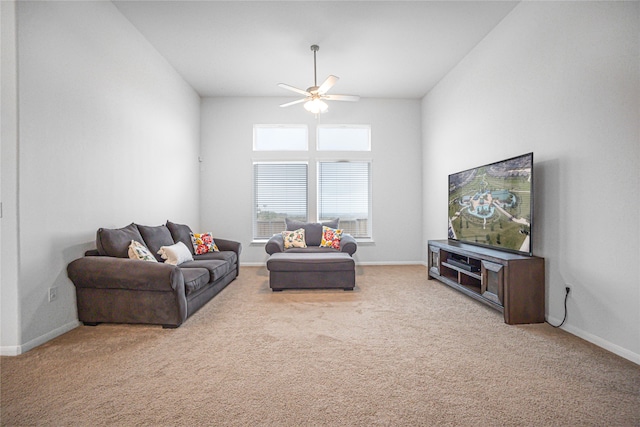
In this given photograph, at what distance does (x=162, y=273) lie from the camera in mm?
2836

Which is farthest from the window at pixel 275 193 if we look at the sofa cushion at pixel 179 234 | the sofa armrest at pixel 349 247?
the sofa cushion at pixel 179 234

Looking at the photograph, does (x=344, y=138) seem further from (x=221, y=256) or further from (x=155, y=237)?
(x=155, y=237)

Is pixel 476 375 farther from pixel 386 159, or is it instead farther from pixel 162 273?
pixel 386 159

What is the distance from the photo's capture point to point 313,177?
247 inches

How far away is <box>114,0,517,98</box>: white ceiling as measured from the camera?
138 inches

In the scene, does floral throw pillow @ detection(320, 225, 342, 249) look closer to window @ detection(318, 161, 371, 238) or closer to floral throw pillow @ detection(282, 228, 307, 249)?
floral throw pillow @ detection(282, 228, 307, 249)

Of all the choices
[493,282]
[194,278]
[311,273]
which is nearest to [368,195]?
[311,273]

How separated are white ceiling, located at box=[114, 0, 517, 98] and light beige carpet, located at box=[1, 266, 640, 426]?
130 inches

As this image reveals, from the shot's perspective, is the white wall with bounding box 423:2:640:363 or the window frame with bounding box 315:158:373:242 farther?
the window frame with bounding box 315:158:373:242

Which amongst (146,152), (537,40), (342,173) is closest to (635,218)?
(537,40)

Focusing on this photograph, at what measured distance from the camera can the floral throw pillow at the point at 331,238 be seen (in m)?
5.43

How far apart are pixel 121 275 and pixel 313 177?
402 cm

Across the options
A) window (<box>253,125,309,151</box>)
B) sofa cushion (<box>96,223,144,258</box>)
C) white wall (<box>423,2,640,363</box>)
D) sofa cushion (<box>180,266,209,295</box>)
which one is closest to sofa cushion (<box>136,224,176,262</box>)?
sofa cushion (<box>96,223,144,258</box>)

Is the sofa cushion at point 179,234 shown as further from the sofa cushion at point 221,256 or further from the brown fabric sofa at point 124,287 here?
the brown fabric sofa at point 124,287
